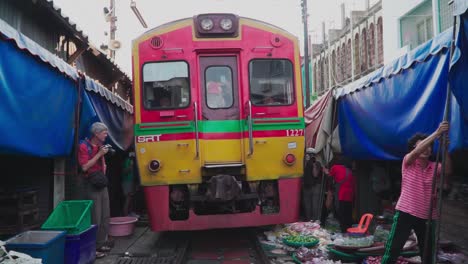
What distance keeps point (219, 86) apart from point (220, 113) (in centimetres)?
47

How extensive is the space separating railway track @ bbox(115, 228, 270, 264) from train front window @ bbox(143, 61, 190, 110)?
228 centimetres

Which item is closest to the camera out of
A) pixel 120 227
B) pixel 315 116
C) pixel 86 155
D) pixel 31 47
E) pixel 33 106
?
pixel 31 47

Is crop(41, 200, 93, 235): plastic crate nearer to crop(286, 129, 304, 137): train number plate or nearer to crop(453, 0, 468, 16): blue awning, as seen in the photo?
crop(286, 129, 304, 137): train number plate

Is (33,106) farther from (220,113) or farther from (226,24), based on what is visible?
(226,24)

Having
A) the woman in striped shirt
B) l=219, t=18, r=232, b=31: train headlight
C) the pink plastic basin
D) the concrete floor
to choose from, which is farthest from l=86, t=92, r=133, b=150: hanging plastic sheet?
the woman in striped shirt

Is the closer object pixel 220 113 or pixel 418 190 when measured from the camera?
pixel 418 190

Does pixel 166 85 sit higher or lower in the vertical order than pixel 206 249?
higher

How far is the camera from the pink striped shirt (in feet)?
14.1

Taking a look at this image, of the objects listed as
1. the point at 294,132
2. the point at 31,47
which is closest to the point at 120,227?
the point at 294,132

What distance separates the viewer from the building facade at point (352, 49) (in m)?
16.7

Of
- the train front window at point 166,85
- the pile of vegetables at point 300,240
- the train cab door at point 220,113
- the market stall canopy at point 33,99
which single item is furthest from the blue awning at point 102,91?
the pile of vegetables at point 300,240

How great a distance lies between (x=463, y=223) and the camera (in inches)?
239

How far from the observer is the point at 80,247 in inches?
193

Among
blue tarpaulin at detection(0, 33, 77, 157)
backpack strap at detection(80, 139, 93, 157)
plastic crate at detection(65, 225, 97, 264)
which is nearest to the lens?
blue tarpaulin at detection(0, 33, 77, 157)
